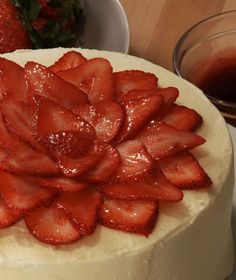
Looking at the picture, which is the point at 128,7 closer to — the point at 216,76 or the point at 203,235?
the point at 216,76

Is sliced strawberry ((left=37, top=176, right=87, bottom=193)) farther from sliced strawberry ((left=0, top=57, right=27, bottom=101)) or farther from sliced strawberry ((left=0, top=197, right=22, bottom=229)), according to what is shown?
sliced strawberry ((left=0, top=57, right=27, bottom=101))

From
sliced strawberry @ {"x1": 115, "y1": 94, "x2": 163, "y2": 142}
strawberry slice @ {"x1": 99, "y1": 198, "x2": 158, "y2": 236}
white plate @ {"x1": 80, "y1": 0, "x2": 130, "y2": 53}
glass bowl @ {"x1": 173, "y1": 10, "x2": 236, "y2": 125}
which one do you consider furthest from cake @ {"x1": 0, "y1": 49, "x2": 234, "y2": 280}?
white plate @ {"x1": 80, "y1": 0, "x2": 130, "y2": 53}

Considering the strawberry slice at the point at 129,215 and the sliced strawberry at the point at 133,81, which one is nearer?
the strawberry slice at the point at 129,215

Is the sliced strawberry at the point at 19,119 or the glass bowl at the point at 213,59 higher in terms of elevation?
the sliced strawberry at the point at 19,119

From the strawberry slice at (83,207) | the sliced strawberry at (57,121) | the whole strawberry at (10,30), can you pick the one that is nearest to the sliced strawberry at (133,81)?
the sliced strawberry at (57,121)

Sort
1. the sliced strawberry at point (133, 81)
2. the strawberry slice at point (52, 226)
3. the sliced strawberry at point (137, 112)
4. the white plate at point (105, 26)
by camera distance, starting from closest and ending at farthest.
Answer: the strawberry slice at point (52, 226) < the sliced strawberry at point (137, 112) < the sliced strawberry at point (133, 81) < the white plate at point (105, 26)

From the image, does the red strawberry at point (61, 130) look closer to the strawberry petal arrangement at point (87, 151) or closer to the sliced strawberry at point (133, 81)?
the strawberry petal arrangement at point (87, 151)

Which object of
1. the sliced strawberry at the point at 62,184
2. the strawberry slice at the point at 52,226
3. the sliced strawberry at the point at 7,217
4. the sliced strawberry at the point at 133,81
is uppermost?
the sliced strawberry at the point at 133,81

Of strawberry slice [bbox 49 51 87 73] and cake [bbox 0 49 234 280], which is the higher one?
strawberry slice [bbox 49 51 87 73]
